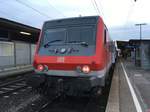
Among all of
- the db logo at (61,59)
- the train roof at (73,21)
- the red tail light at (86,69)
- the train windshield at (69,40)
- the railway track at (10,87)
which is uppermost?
the train roof at (73,21)

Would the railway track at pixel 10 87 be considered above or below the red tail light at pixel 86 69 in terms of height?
below

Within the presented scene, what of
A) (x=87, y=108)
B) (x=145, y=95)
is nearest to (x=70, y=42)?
(x=87, y=108)

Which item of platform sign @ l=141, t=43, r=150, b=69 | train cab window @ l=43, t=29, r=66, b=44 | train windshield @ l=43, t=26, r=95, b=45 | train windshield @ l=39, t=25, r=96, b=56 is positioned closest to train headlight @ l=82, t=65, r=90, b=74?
train windshield @ l=39, t=25, r=96, b=56

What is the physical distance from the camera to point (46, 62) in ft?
21.8

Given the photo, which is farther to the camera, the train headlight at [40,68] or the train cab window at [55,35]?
the train cab window at [55,35]

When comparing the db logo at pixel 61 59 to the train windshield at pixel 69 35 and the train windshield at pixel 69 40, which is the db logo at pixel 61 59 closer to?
the train windshield at pixel 69 40

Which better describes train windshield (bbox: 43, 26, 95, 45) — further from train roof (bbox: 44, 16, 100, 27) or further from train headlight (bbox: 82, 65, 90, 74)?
train headlight (bbox: 82, 65, 90, 74)

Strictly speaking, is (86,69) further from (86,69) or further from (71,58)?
(71,58)

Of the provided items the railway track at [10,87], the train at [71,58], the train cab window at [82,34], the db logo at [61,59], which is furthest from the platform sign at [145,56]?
the db logo at [61,59]

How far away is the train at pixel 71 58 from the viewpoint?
20.0 ft

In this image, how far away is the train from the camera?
609cm

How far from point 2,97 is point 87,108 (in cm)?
324

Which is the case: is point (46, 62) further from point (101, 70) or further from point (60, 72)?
point (101, 70)

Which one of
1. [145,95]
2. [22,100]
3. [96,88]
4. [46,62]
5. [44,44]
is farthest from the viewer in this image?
[145,95]
